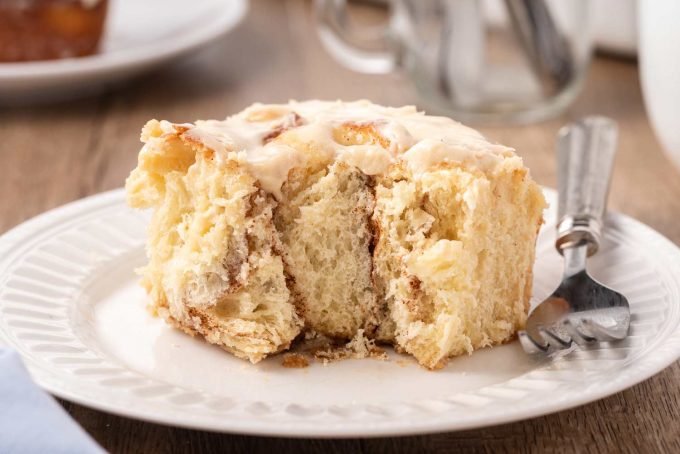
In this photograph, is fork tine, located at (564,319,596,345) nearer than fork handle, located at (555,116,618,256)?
Yes

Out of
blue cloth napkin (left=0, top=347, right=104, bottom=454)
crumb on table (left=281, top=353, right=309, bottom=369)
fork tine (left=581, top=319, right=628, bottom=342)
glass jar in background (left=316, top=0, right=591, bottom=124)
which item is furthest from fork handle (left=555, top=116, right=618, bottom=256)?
blue cloth napkin (left=0, top=347, right=104, bottom=454)

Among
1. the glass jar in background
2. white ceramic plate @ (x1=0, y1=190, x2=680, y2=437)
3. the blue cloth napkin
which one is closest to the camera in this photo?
the blue cloth napkin

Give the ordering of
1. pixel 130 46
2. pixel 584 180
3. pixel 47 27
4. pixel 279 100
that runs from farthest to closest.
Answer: pixel 130 46
pixel 279 100
pixel 47 27
pixel 584 180

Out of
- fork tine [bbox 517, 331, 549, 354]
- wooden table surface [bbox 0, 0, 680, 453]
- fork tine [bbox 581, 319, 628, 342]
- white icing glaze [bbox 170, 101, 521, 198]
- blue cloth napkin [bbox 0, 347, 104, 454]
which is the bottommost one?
wooden table surface [bbox 0, 0, 680, 453]

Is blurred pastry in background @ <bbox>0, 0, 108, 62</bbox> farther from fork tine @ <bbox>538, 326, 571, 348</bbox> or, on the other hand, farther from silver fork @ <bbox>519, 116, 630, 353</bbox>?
fork tine @ <bbox>538, 326, 571, 348</bbox>

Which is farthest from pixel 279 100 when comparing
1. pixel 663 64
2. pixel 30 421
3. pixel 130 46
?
pixel 30 421

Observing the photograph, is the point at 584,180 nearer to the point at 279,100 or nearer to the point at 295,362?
the point at 295,362

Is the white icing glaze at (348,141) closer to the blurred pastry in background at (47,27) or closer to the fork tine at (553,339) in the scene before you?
the fork tine at (553,339)

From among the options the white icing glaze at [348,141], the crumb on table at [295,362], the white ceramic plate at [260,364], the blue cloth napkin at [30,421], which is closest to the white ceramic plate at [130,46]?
the white ceramic plate at [260,364]
